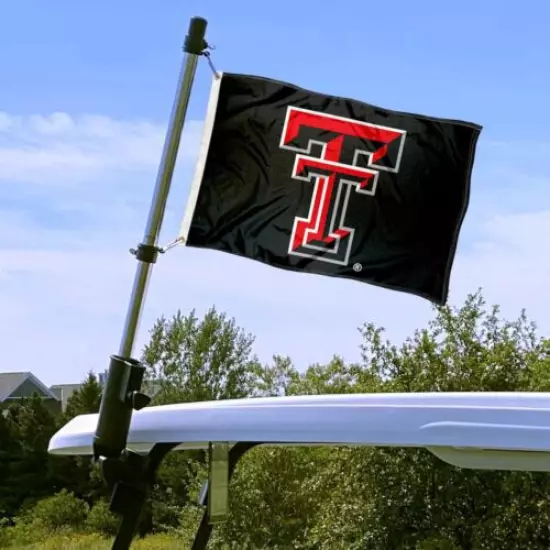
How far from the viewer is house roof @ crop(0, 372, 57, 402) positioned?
131 feet

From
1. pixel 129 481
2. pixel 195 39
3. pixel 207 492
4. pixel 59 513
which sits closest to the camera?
pixel 129 481

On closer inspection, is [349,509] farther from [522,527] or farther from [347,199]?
[347,199]

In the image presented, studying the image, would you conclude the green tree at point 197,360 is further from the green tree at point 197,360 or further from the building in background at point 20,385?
the building in background at point 20,385

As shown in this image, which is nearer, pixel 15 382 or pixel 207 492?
pixel 207 492

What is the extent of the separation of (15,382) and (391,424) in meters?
40.5

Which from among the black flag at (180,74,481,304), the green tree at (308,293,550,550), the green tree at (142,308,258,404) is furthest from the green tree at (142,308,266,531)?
the black flag at (180,74,481,304)

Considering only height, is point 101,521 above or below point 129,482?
below

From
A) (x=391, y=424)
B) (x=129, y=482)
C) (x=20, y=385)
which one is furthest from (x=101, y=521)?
(x=20, y=385)

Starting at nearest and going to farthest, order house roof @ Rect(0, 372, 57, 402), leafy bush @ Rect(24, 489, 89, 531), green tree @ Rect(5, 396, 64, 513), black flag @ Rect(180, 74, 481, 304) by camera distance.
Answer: black flag @ Rect(180, 74, 481, 304) < leafy bush @ Rect(24, 489, 89, 531) < green tree @ Rect(5, 396, 64, 513) < house roof @ Rect(0, 372, 57, 402)

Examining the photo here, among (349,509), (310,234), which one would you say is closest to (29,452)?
(349,509)

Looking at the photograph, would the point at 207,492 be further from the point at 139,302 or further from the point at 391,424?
the point at 391,424

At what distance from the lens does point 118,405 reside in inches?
86.0

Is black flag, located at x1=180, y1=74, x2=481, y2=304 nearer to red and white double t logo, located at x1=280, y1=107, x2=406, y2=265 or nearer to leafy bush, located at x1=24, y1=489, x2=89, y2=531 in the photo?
red and white double t logo, located at x1=280, y1=107, x2=406, y2=265

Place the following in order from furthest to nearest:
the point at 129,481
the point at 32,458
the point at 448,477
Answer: the point at 32,458, the point at 448,477, the point at 129,481
